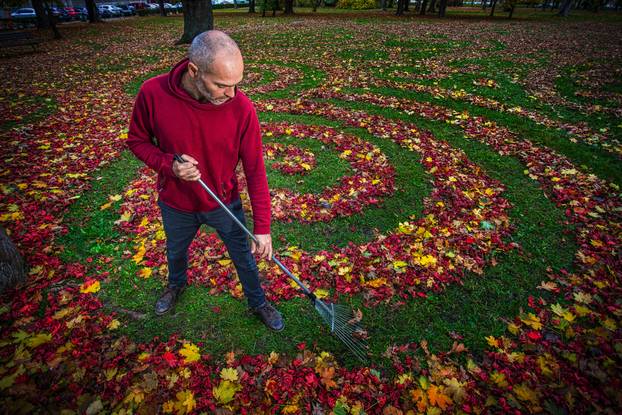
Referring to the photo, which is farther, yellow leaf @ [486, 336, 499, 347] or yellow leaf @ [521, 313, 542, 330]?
yellow leaf @ [521, 313, 542, 330]

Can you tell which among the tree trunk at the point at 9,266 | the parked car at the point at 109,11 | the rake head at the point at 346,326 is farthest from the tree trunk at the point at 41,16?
the rake head at the point at 346,326

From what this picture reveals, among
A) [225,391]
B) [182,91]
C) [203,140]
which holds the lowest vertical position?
[225,391]

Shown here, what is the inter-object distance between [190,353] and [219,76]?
2407mm

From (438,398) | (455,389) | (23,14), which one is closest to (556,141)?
(455,389)

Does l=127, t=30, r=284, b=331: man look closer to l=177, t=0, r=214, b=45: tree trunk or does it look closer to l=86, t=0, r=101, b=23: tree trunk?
l=177, t=0, r=214, b=45: tree trunk

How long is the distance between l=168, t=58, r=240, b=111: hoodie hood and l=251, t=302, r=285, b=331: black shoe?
1.95 metres

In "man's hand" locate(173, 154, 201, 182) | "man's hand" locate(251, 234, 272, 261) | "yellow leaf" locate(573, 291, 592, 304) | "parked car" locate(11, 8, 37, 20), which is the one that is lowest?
"yellow leaf" locate(573, 291, 592, 304)

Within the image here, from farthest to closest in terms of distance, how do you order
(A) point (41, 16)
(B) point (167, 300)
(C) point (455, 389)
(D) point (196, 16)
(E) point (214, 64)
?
(A) point (41, 16)
(D) point (196, 16)
(B) point (167, 300)
(C) point (455, 389)
(E) point (214, 64)

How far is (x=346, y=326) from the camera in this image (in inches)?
121

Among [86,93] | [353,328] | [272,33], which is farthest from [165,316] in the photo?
[272,33]

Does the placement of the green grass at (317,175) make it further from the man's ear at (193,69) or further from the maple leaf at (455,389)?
the man's ear at (193,69)

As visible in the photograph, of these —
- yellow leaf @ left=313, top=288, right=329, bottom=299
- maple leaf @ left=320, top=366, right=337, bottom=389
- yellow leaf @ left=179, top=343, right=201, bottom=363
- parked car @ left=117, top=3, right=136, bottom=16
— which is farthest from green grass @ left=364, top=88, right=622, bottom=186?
parked car @ left=117, top=3, right=136, bottom=16

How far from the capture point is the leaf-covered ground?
2.60m

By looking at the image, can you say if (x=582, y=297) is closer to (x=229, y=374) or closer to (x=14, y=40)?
(x=229, y=374)
